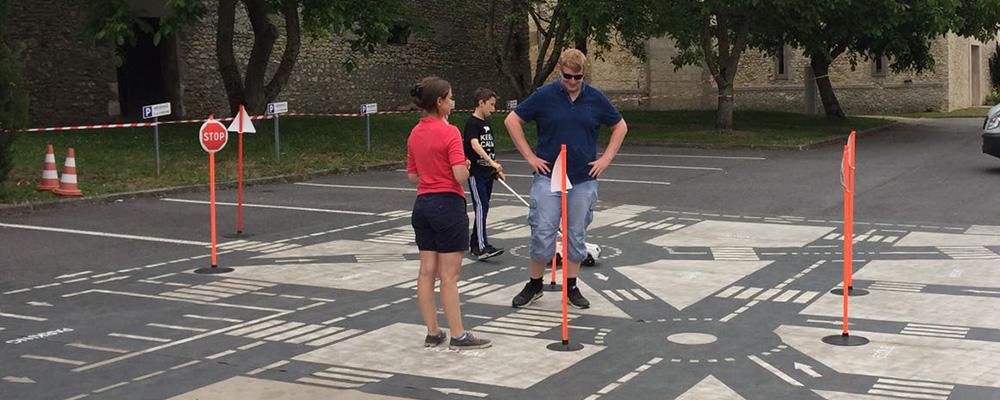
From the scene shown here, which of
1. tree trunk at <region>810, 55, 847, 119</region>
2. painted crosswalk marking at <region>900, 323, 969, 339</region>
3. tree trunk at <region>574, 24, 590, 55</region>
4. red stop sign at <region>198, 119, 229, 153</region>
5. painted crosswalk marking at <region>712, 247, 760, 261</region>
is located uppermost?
tree trunk at <region>574, 24, 590, 55</region>

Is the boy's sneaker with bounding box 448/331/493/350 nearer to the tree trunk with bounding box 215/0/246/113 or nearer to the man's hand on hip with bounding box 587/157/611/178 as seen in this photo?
the man's hand on hip with bounding box 587/157/611/178

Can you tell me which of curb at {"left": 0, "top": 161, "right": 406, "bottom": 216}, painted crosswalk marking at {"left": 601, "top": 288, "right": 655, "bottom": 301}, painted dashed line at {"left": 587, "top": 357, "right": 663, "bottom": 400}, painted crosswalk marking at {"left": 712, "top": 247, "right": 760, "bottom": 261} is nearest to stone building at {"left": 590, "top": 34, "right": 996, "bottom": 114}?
curb at {"left": 0, "top": 161, "right": 406, "bottom": 216}

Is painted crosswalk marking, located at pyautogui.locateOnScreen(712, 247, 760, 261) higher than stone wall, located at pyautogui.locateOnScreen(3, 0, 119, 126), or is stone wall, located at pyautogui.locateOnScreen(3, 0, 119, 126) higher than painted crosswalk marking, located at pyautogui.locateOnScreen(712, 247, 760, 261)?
stone wall, located at pyautogui.locateOnScreen(3, 0, 119, 126)

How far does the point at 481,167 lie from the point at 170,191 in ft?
23.9

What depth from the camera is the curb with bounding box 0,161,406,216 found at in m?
14.8

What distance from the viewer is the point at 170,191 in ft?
54.9

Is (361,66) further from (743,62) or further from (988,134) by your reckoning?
(988,134)

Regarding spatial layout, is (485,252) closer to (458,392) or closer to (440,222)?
(440,222)

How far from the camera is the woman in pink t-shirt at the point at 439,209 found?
7297 millimetres

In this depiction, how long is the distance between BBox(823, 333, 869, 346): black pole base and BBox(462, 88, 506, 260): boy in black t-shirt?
391cm

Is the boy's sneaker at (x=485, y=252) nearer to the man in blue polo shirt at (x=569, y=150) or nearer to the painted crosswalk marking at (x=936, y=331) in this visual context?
the man in blue polo shirt at (x=569, y=150)

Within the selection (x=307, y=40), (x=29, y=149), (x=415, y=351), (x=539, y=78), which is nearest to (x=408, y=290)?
(x=415, y=351)

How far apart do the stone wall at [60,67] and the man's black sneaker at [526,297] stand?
69.4 ft

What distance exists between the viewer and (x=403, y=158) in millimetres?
21984
